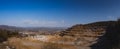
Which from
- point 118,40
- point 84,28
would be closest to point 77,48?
point 118,40

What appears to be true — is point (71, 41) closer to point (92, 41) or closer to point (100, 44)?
point (92, 41)

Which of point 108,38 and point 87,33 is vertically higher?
point 87,33

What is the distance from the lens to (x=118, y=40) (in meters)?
28.4

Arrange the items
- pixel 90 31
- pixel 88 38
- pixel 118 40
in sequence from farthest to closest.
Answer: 1. pixel 90 31
2. pixel 88 38
3. pixel 118 40

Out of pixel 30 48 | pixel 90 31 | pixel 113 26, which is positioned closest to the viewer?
pixel 30 48

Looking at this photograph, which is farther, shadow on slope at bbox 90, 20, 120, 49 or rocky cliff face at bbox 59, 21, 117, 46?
rocky cliff face at bbox 59, 21, 117, 46

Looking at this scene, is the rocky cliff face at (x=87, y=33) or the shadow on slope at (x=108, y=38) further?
the rocky cliff face at (x=87, y=33)

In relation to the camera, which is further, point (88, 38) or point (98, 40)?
point (88, 38)

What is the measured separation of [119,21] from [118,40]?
6.71 metres

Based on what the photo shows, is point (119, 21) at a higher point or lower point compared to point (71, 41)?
higher

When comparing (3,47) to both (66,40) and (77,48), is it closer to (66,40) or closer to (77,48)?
(77,48)

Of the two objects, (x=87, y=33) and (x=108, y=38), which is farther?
(x=87, y=33)

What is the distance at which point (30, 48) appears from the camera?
30.7 m

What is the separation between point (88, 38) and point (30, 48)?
1173 centimetres
